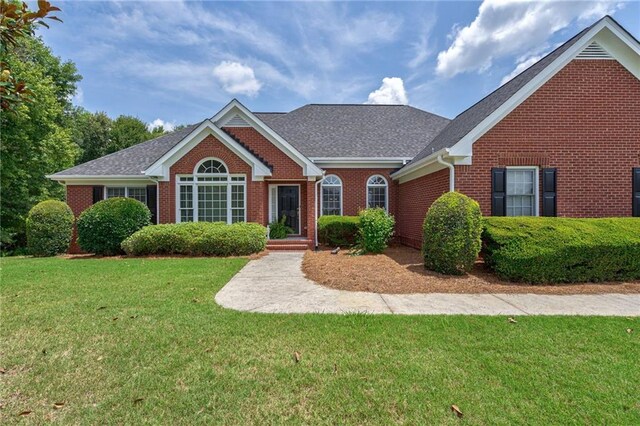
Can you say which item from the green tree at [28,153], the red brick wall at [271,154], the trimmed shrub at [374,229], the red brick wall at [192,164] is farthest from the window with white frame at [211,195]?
the green tree at [28,153]

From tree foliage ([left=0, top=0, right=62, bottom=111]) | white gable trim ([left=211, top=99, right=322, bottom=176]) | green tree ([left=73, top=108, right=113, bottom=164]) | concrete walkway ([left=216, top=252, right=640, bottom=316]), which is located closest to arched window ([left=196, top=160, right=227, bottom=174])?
white gable trim ([left=211, top=99, right=322, bottom=176])

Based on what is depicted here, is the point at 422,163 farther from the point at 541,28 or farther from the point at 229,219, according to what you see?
the point at 229,219

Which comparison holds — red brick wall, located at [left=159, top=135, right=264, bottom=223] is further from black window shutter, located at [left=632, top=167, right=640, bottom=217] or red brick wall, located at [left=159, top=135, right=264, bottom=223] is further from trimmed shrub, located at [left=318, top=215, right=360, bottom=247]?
black window shutter, located at [left=632, top=167, right=640, bottom=217]

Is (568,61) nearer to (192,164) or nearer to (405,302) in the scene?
(405,302)

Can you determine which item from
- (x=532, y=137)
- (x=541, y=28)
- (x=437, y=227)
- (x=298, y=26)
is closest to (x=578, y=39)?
(x=541, y=28)

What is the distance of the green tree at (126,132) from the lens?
34.4 meters

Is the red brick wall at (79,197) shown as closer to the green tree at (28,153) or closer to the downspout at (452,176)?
the green tree at (28,153)

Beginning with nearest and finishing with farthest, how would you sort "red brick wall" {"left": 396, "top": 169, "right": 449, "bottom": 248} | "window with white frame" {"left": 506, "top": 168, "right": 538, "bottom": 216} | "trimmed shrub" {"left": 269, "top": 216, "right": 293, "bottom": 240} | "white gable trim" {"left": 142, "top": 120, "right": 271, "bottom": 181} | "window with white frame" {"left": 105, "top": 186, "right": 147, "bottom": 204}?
"window with white frame" {"left": 506, "top": 168, "right": 538, "bottom": 216}, "red brick wall" {"left": 396, "top": 169, "right": 449, "bottom": 248}, "white gable trim" {"left": 142, "top": 120, "right": 271, "bottom": 181}, "trimmed shrub" {"left": 269, "top": 216, "right": 293, "bottom": 240}, "window with white frame" {"left": 105, "top": 186, "right": 147, "bottom": 204}

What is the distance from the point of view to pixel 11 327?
4.39 meters

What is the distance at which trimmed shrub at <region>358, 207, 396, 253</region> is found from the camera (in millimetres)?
11211

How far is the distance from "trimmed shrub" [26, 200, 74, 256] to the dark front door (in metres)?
8.94

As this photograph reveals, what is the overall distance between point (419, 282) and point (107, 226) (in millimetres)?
11267

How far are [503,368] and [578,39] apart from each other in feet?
35.1

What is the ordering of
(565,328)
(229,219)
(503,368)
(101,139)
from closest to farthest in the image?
(503,368) → (565,328) → (229,219) → (101,139)
